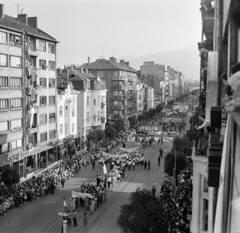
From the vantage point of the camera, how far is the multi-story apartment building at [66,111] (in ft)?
185

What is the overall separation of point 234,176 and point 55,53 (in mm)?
51589

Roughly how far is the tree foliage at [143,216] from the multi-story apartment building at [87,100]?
4493 cm

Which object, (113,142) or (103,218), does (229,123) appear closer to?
(103,218)

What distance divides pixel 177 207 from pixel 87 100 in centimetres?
4758

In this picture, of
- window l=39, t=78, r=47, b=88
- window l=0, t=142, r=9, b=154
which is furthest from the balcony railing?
window l=39, t=78, r=47, b=88

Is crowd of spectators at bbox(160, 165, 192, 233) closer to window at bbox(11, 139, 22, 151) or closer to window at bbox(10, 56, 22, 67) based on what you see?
window at bbox(11, 139, 22, 151)

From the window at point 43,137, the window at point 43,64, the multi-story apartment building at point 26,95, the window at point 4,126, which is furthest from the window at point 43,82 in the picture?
the window at point 4,126

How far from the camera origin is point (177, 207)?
2259 cm

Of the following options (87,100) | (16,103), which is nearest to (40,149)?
(16,103)

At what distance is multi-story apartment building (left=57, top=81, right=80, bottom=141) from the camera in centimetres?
5628

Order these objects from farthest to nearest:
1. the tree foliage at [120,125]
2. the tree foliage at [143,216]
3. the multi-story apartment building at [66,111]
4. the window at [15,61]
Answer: the tree foliage at [120,125] → the multi-story apartment building at [66,111] → the window at [15,61] → the tree foliage at [143,216]

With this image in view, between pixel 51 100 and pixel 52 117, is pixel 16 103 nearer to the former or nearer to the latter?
pixel 51 100

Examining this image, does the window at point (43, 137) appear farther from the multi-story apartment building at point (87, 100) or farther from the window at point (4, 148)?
the multi-story apartment building at point (87, 100)

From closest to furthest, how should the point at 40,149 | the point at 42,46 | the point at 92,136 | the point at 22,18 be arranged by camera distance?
the point at 40,149, the point at 42,46, the point at 22,18, the point at 92,136
